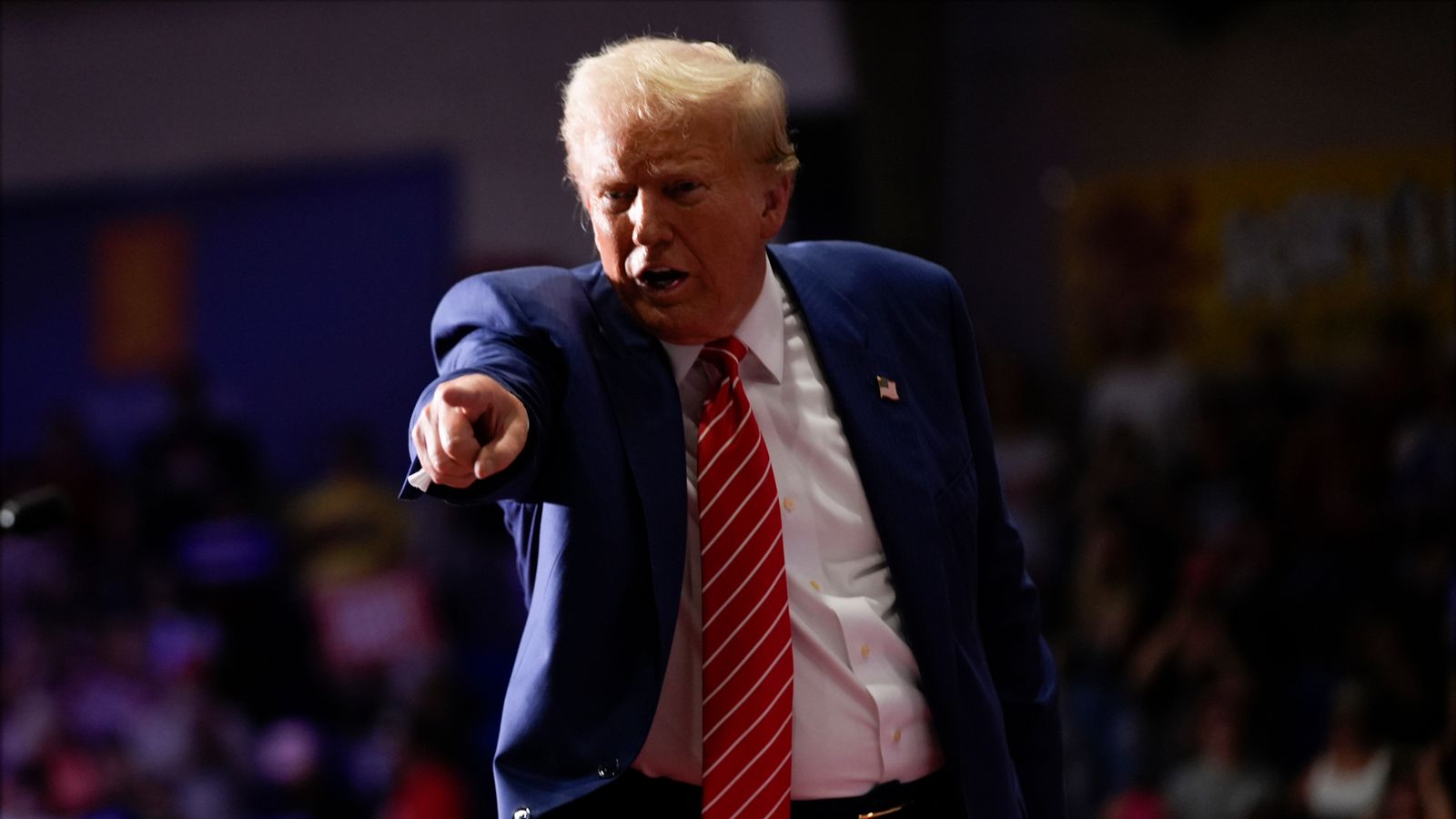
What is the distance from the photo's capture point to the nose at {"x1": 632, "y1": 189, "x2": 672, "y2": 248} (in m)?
1.46

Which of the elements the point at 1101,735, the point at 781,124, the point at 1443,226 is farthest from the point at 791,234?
A: the point at 781,124

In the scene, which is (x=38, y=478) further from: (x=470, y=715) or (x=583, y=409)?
(x=583, y=409)

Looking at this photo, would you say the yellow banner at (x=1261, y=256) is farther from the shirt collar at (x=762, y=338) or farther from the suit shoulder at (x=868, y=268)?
the shirt collar at (x=762, y=338)

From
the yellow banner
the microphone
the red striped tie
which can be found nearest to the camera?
the red striped tie

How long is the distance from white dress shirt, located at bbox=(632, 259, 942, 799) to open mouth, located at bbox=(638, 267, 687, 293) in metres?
0.07

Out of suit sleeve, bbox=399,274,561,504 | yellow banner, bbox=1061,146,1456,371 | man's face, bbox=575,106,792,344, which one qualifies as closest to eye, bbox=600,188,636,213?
man's face, bbox=575,106,792,344

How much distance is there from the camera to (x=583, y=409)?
4.72 ft

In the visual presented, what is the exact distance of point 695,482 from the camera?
4.97 feet

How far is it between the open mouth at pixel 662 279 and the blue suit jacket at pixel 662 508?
Answer: 0.05 meters

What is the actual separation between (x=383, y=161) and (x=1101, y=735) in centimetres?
431

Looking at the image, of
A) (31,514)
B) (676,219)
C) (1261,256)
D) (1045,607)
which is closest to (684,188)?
(676,219)

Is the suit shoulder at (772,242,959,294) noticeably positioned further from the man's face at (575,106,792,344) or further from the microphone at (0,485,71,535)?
the microphone at (0,485,71,535)

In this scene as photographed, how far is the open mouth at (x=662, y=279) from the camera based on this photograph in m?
1.49

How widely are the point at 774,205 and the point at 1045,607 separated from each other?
4.10 m
